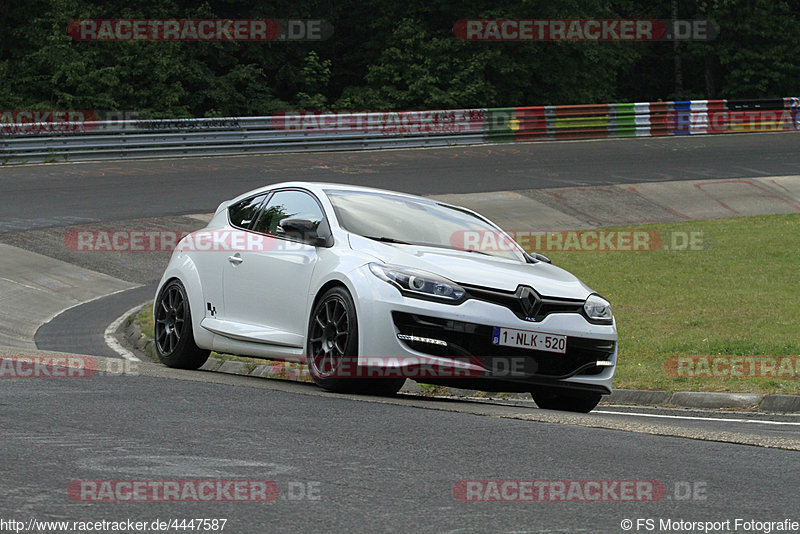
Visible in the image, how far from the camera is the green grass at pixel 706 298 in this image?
38.7 ft

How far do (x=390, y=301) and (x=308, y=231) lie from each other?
4.06ft

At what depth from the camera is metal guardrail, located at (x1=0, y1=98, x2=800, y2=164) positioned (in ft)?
99.1

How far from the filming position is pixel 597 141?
37.8 meters

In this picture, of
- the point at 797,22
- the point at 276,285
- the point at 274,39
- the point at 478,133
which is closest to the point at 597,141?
the point at 478,133

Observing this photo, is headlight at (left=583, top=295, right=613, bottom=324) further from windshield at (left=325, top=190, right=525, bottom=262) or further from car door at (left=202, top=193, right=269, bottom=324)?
car door at (left=202, top=193, right=269, bottom=324)

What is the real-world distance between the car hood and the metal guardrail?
2288 cm

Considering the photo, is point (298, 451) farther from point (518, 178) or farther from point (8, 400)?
point (518, 178)

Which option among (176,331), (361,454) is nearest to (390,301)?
(361,454)

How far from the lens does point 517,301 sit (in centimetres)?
794

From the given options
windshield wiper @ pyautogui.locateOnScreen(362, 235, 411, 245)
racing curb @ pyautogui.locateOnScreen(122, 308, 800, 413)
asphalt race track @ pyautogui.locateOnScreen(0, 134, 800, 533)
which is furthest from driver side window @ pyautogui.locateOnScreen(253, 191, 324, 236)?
racing curb @ pyautogui.locateOnScreen(122, 308, 800, 413)

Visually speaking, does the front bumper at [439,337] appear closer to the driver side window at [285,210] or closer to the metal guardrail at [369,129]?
the driver side window at [285,210]

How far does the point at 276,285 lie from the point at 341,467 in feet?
12.2

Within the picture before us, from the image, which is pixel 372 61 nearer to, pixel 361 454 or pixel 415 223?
pixel 415 223

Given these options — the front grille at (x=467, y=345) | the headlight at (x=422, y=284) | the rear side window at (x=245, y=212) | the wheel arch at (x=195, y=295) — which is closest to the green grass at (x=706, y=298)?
the front grille at (x=467, y=345)
